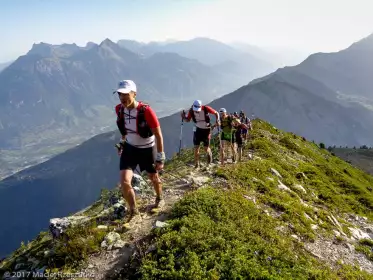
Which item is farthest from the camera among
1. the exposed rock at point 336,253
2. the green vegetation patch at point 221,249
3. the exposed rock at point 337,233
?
the exposed rock at point 337,233

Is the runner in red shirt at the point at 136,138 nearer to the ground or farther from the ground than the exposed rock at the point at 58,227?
farther from the ground

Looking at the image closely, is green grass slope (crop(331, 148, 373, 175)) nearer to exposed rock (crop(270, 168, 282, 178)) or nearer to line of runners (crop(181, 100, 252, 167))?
line of runners (crop(181, 100, 252, 167))

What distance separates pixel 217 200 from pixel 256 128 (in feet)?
85.5

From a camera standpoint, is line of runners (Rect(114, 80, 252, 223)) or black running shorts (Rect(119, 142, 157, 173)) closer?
line of runners (Rect(114, 80, 252, 223))

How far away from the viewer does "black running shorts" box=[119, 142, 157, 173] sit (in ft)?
35.0

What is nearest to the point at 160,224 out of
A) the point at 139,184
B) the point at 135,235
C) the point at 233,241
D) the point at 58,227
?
the point at 135,235

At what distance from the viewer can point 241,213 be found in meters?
11.6

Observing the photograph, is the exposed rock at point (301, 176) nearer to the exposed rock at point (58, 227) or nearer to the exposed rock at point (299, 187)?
the exposed rock at point (299, 187)

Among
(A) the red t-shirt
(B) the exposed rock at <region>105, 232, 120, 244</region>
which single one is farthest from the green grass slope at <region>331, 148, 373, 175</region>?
(B) the exposed rock at <region>105, 232, 120, 244</region>

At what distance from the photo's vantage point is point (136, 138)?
10539 mm

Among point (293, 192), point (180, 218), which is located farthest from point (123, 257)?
point (293, 192)

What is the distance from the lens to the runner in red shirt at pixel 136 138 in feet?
32.8

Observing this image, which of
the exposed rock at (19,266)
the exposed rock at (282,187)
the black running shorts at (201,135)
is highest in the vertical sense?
the black running shorts at (201,135)

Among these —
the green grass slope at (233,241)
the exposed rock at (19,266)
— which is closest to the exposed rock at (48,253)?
the green grass slope at (233,241)
